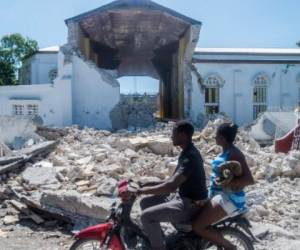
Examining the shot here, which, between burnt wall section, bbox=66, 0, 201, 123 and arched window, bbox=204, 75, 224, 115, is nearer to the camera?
burnt wall section, bbox=66, 0, 201, 123

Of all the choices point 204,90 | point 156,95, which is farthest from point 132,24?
point 156,95

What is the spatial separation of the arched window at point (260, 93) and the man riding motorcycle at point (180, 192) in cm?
2682

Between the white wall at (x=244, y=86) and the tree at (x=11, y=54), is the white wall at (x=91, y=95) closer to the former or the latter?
the white wall at (x=244, y=86)

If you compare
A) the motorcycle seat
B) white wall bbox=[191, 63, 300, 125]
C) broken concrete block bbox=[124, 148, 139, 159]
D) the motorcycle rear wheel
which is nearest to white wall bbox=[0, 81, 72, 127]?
white wall bbox=[191, 63, 300, 125]

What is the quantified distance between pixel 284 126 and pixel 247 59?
12372mm

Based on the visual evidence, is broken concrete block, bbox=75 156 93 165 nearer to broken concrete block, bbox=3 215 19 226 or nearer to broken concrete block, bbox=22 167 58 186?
broken concrete block, bbox=22 167 58 186

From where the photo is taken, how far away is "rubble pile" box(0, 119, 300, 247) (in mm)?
7949

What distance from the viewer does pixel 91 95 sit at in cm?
2594

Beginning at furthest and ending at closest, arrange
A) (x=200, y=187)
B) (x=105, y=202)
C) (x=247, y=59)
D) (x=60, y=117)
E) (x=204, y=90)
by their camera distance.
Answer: (x=247, y=59), (x=204, y=90), (x=60, y=117), (x=105, y=202), (x=200, y=187)

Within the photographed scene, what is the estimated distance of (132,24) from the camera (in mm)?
28578

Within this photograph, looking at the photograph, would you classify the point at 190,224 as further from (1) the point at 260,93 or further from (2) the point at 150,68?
(2) the point at 150,68

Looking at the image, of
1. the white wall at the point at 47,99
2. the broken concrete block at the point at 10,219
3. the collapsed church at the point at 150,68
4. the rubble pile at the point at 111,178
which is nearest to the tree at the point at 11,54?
the collapsed church at the point at 150,68

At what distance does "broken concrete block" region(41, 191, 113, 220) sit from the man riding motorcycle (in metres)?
2.41

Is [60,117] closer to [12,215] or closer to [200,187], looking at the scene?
[12,215]
